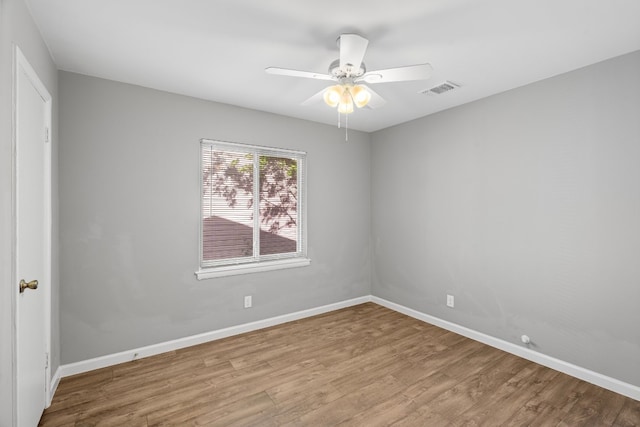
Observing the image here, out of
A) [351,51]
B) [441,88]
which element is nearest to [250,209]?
[351,51]

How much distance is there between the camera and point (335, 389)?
7.84 ft

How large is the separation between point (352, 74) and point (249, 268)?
234 centimetres

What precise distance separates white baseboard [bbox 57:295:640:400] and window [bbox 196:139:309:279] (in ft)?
2.11

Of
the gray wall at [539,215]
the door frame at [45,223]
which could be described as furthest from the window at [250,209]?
the gray wall at [539,215]

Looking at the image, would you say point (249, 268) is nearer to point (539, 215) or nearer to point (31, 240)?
point (31, 240)

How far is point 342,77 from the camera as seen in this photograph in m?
2.12

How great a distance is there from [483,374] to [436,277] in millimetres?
1239

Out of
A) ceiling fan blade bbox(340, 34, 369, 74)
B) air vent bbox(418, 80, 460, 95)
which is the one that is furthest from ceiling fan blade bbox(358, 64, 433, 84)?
air vent bbox(418, 80, 460, 95)

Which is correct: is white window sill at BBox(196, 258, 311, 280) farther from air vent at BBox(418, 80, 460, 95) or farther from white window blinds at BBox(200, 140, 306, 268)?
air vent at BBox(418, 80, 460, 95)

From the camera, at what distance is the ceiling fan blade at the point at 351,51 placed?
1.77m

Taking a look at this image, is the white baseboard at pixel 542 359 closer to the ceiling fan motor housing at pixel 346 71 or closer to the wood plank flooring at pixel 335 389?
the wood plank flooring at pixel 335 389

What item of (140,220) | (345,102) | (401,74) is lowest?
(140,220)

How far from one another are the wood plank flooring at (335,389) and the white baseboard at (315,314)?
6cm

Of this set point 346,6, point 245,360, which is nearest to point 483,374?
point 245,360
